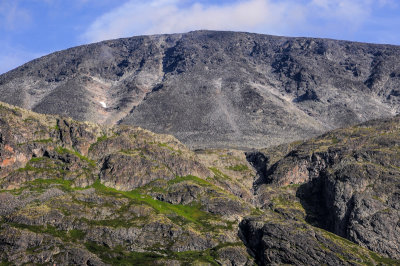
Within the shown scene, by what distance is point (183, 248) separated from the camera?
18738cm

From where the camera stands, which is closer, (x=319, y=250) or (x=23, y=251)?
(x=23, y=251)

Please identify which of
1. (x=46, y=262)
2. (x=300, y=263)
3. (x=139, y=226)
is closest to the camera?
(x=46, y=262)

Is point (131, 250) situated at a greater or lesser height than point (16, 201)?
lesser

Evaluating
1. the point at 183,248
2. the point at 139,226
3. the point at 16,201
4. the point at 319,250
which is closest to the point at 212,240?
the point at 183,248

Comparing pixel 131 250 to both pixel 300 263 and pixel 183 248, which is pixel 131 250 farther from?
pixel 300 263

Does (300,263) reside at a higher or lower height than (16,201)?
lower

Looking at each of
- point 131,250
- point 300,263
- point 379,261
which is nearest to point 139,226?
point 131,250

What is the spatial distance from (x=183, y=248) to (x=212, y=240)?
1410 centimetres

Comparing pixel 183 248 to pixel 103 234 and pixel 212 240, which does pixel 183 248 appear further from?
pixel 103 234

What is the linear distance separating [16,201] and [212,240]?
81.6m

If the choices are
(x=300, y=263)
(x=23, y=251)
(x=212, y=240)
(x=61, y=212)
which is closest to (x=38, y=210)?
(x=61, y=212)

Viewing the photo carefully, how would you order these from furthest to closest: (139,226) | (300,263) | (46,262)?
(139,226)
(300,263)
(46,262)

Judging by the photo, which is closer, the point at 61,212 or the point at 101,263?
the point at 101,263

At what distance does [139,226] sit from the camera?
19388 cm
